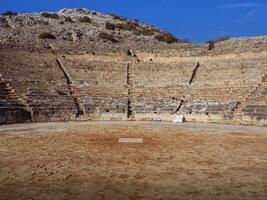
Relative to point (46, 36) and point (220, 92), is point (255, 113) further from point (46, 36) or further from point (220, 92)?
point (46, 36)

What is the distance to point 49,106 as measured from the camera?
25.5m

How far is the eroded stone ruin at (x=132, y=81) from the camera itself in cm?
2489

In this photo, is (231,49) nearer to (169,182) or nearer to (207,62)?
(207,62)

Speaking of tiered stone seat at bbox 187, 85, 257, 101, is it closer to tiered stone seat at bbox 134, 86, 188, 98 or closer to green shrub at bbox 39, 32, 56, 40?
tiered stone seat at bbox 134, 86, 188, 98

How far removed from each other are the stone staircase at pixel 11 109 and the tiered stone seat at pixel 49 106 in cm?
51

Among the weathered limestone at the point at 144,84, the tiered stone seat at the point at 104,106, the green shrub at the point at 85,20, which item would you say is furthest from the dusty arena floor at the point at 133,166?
the green shrub at the point at 85,20

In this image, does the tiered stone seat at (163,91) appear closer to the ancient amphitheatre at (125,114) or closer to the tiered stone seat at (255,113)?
the ancient amphitheatre at (125,114)

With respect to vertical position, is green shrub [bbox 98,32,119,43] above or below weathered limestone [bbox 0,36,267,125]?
above

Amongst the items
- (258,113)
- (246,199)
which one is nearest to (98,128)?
(258,113)

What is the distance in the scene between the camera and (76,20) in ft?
169

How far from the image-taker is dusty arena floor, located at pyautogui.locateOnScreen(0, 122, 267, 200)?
807 cm

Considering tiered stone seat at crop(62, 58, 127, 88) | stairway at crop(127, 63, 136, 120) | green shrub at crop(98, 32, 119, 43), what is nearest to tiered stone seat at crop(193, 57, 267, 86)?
stairway at crop(127, 63, 136, 120)

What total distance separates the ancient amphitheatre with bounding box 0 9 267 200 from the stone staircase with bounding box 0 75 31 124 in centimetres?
6

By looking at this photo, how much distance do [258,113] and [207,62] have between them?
10499 millimetres
